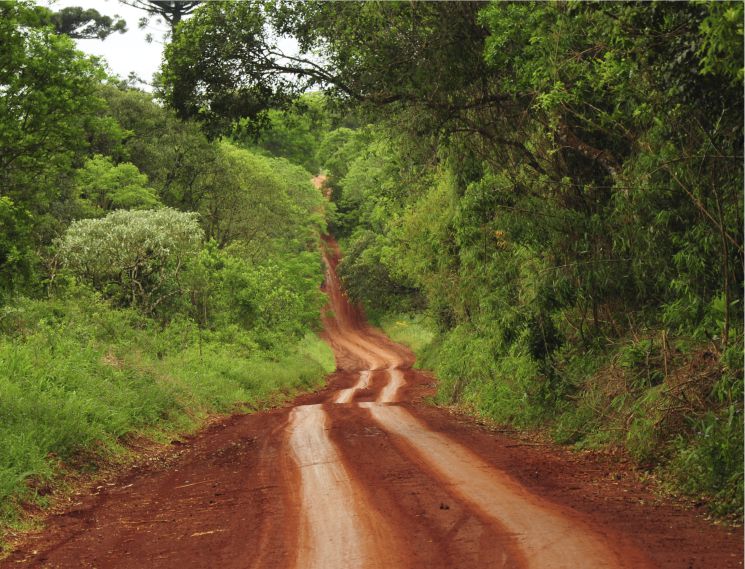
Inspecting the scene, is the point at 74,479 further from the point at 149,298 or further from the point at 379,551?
the point at 149,298

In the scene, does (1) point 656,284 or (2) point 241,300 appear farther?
(2) point 241,300

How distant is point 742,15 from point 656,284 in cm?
583

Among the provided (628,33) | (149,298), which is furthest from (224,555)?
(149,298)

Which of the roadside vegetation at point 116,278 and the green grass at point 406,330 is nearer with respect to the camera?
the roadside vegetation at point 116,278

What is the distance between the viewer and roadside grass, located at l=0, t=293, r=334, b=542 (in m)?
10.5

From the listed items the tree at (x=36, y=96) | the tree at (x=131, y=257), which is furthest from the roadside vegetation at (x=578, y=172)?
the tree at (x=131, y=257)

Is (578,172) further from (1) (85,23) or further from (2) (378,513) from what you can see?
(1) (85,23)

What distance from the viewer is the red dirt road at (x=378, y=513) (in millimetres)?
6477

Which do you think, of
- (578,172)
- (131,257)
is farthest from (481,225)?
(131,257)

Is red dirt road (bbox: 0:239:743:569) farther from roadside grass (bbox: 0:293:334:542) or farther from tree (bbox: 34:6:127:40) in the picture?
tree (bbox: 34:6:127:40)

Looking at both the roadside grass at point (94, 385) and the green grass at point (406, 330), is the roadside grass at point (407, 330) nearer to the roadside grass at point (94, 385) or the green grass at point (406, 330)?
the green grass at point (406, 330)

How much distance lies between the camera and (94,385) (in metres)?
14.1

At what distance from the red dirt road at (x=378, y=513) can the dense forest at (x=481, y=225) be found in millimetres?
865

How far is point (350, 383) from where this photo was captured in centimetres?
3556
